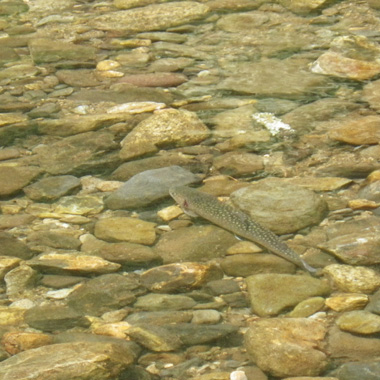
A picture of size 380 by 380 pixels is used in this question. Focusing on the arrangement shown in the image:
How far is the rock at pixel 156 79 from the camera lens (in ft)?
23.7

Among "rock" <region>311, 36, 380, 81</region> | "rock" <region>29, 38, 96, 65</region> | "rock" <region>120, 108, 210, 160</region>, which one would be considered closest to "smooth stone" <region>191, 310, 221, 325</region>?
"rock" <region>120, 108, 210, 160</region>

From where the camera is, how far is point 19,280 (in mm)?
4465

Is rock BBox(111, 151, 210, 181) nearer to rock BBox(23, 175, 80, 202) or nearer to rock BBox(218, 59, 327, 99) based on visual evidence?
rock BBox(23, 175, 80, 202)

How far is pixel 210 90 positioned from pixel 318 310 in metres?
3.39

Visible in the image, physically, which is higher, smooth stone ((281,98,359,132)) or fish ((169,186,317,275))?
fish ((169,186,317,275))

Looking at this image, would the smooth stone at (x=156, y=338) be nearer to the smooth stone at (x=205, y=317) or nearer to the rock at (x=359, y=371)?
the smooth stone at (x=205, y=317)

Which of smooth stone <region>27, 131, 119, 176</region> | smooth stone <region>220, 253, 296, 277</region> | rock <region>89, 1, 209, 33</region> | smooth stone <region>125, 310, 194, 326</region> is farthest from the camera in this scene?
rock <region>89, 1, 209, 33</region>

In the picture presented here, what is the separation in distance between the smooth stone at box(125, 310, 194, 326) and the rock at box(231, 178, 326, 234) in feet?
3.51

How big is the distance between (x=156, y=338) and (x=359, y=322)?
97cm

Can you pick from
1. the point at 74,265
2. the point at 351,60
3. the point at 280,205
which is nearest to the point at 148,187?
the point at 280,205

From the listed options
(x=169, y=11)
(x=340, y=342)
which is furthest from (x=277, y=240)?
(x=169, y=11)

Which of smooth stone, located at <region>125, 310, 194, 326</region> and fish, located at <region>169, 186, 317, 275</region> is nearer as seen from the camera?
smooth stone, located at <region>125, 310, 194, 326</region>

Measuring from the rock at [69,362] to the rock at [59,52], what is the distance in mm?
4753

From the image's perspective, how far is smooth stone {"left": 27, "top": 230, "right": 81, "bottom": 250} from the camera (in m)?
4.86
